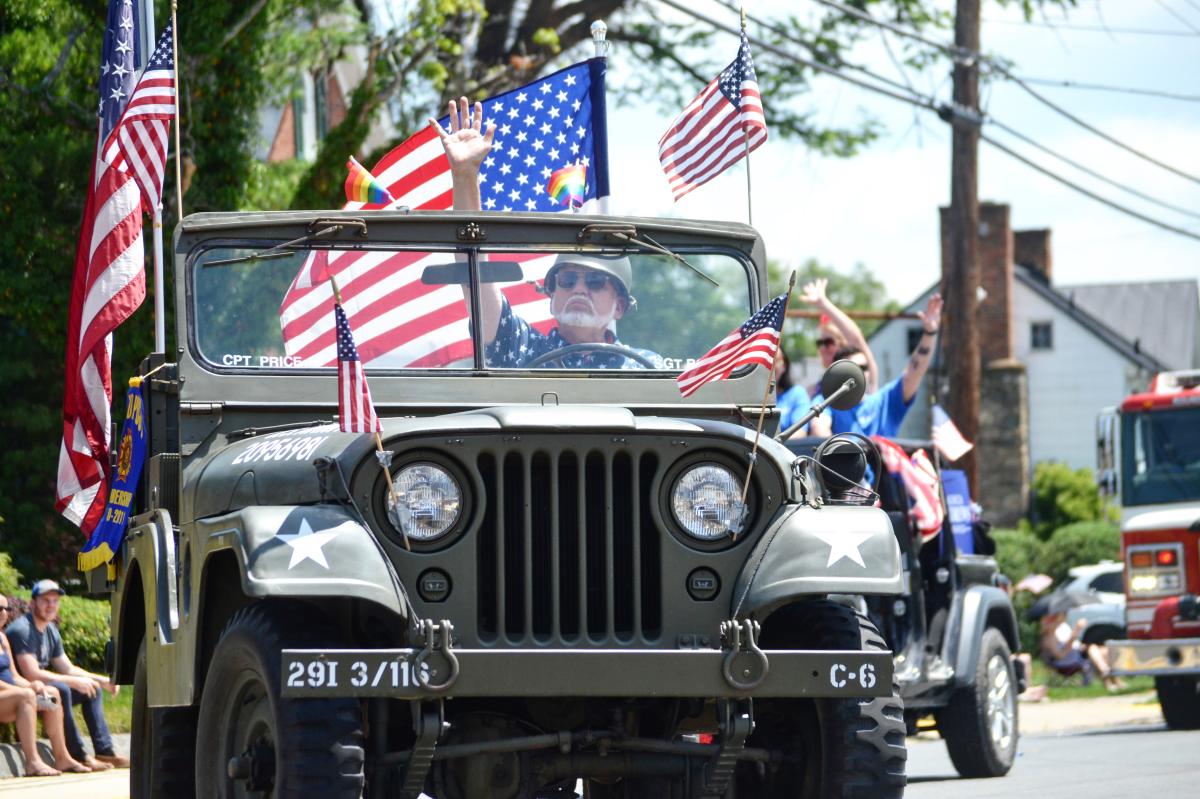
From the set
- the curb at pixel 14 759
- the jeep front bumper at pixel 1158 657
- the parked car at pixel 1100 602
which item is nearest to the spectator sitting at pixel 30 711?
the curb at pixel 14 759

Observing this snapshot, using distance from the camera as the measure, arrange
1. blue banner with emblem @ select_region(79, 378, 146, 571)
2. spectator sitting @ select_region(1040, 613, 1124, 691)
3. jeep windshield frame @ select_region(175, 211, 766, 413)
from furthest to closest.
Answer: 1. spectator sitting @ select_region(1040, 613, 1124, 691)
2. blue banner with emblem @ select_region(79, 378, 146, 571)
3. jeep windshield frame @ select_region(175, 211, 766, 413)

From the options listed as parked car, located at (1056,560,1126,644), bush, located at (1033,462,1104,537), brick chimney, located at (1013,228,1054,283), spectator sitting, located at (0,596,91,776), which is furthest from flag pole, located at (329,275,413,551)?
brick chimney, located at (1013,228,1054,283)

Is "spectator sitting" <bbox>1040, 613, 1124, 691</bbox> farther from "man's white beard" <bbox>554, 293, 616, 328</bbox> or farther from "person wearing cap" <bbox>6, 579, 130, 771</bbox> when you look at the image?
"man's white beard" <bbox>554, 293, 616, 328</bbox>

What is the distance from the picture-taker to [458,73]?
22984mm

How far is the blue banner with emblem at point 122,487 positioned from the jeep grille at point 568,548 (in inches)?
80.2

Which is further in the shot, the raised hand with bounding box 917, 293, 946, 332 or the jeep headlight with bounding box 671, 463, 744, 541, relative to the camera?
the raised hand with bounding box 917, 293, 946, 332

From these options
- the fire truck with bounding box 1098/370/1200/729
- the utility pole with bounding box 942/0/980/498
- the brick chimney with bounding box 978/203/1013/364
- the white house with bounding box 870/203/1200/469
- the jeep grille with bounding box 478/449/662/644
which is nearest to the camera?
the jeep grille with bounding box 478/449/662/644

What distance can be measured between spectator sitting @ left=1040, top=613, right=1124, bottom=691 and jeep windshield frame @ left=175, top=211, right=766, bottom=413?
53.9 feet

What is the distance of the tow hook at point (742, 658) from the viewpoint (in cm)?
610

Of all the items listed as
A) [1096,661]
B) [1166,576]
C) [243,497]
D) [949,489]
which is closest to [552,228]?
[243,497]

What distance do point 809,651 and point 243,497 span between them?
6.14 ft

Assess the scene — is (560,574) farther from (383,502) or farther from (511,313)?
(511,313)

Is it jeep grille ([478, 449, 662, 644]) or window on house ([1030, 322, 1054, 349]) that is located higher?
window on house ([1030, 322, 1054, 349])

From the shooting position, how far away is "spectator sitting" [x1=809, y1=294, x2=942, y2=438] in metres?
11.3
